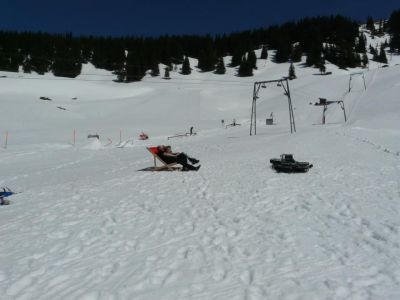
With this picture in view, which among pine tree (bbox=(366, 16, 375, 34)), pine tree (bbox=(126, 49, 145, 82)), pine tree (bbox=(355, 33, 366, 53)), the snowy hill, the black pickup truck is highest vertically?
pine tree (bbox=(366, 16, 375, 34))

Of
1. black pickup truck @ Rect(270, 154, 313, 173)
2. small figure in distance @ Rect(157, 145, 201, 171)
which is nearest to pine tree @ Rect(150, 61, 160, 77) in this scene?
small figure in distance @ Rect(157, 145, 201, 171)

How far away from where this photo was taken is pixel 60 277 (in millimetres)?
4746

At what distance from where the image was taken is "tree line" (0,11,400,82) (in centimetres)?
10256

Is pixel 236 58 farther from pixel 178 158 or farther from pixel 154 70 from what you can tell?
pixel 178 158

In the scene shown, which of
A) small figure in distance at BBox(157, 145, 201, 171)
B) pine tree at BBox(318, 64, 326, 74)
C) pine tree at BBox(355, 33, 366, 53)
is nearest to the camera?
small figure in distance at BBox(157, 145, 201, 171)

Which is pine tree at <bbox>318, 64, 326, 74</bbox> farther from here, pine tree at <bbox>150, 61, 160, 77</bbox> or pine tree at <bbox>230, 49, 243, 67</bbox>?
pine tree at <bbox>150, 61, 160, 77</bbox>

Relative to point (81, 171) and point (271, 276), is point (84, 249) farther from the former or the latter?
point (81, 171)

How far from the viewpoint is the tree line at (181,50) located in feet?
336

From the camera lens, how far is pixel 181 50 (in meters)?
125

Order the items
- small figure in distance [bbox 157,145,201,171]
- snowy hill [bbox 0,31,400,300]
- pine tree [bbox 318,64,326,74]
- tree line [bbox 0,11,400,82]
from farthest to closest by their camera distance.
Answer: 1. tree line [bbox 0,11,400,82]
2. pine tree [bbox 318,64,326,74]
3. small figure in distance [bbox 157,145,201,171]
4. snowy hill [bbox 0,31,400,300]

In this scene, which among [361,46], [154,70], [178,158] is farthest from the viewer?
[361,46]

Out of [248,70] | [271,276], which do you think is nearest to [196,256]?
[271,276]

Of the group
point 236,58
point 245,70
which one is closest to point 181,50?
point 236,58

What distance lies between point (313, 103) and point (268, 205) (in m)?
53.8
